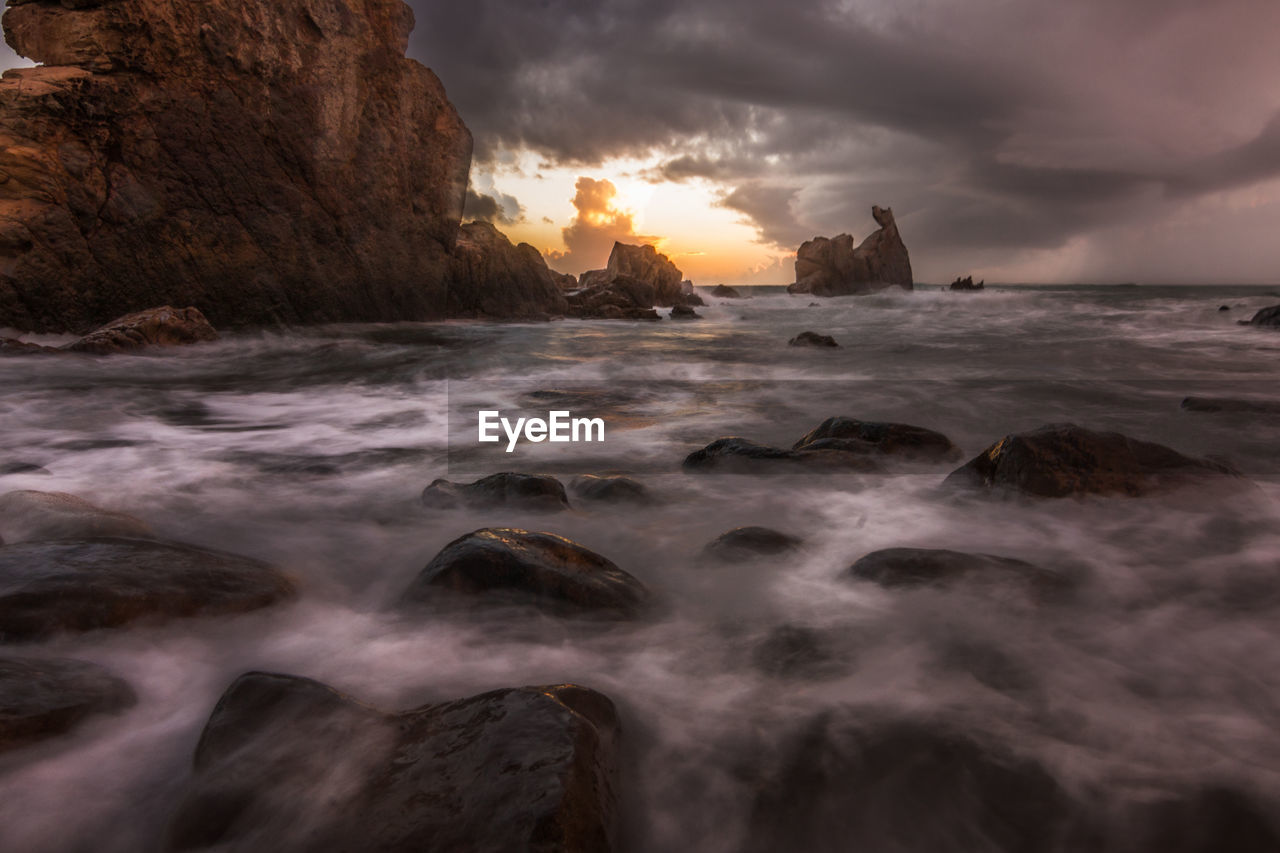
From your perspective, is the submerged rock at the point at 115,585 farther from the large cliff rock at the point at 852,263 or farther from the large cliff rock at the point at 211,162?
the large cliff rock at the point at 852,263

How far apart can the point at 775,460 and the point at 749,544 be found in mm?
1385

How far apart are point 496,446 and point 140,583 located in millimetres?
3312

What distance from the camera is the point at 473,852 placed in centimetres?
111

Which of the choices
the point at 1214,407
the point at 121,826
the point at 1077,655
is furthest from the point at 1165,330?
the point at 121,826

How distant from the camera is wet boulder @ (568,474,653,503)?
3609 mm

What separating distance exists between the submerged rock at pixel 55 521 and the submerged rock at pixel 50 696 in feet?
2.96

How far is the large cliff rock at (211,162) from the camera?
34.2 ft

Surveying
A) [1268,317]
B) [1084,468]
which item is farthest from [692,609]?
[1268,317]

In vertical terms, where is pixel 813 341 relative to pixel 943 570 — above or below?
above

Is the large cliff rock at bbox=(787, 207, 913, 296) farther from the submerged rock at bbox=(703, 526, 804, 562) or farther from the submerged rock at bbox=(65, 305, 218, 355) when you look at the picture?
the submerged rock at bbox=(703, 526, 804, 562)

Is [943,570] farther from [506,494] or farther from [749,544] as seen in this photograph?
[506,494]

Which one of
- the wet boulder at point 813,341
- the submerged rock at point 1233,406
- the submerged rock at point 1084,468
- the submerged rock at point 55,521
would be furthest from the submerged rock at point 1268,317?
the submerged rock at point 55,521

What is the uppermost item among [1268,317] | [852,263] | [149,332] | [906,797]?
[852,263]

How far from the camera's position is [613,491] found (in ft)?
12.0
